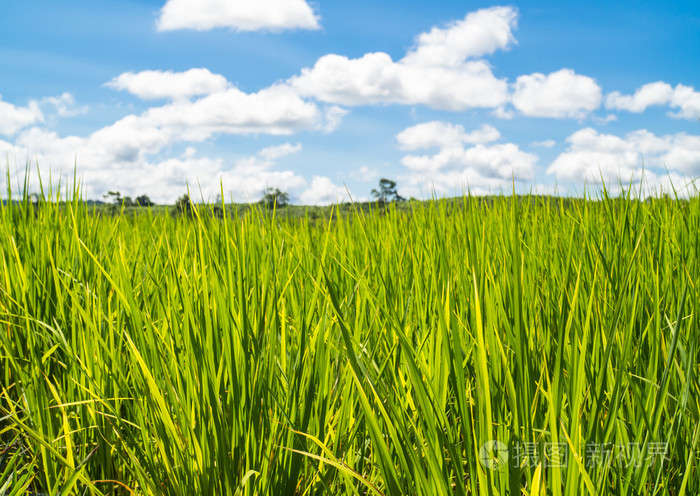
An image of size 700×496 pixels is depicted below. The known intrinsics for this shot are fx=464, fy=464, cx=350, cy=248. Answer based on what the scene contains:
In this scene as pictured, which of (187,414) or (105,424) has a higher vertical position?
(187,414)

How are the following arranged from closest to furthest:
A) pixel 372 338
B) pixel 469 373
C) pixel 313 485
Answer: pixel 313 485, pixel 469 373, pixel 372 338

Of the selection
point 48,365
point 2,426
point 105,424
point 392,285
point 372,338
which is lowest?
point 2,426

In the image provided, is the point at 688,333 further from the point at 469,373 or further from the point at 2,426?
the point at 2,426

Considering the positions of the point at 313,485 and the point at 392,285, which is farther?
the point at 392,285

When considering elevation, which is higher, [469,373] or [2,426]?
[469,373]

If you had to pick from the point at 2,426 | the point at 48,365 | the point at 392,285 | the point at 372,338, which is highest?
the point at 392,285

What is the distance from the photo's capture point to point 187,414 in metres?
0.96

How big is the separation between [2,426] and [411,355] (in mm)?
1597

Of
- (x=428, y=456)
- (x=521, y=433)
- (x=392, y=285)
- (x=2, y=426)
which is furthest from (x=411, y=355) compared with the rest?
(x=2, y=426)

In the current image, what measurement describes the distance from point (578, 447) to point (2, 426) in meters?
1.79

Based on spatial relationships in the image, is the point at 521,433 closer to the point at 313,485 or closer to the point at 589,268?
the point at 313,485

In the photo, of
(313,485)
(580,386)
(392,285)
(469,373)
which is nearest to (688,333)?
(469,373)

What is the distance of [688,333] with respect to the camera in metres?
1.30

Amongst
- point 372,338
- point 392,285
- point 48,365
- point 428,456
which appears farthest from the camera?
point 392,285
